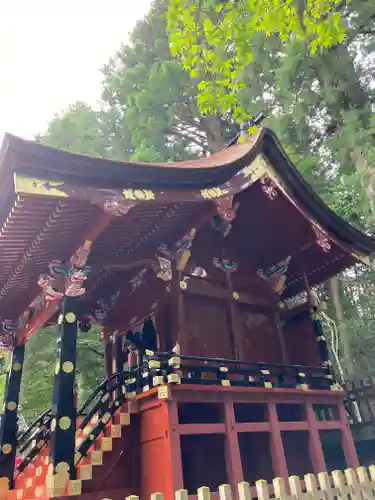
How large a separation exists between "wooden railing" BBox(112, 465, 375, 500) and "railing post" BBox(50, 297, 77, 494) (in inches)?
76.0

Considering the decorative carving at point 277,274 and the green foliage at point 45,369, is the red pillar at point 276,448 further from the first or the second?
the green foliage at point 45,369

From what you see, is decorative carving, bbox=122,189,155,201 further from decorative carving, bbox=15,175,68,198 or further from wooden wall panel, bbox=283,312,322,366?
wooden wall panel, bbox=283,312,322,366

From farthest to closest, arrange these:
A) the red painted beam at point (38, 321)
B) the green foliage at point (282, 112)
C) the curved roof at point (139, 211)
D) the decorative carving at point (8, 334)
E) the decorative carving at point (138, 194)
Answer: the green foliage at point (282, 112), the decorative carving at point (8, 334), the red painted beam at point (38, 321), the decorative carving at point (138, 194), the curved roof at point (139, 211)

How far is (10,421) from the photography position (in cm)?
799

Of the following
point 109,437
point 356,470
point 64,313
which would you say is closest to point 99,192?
point 64,313

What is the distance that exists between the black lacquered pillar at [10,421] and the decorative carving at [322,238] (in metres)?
6.63

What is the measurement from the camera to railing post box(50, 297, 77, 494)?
530 centimetres

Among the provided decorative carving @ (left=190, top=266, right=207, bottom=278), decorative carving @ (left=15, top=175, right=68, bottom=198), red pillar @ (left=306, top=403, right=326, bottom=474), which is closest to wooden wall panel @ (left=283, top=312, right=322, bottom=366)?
red pillar @ (left=306, top=403, right=326, bottom=474)

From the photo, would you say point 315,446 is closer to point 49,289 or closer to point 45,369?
point 49,289

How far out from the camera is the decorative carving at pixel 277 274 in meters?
9.40

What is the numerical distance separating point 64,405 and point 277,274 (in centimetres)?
550

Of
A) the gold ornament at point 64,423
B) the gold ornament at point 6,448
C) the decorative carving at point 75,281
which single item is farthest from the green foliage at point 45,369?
the gold ornament at point 64,423

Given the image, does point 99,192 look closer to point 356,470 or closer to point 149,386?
point 149,386

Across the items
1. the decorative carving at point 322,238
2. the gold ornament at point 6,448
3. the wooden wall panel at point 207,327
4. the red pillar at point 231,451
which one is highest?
the decorative carving at point 322,238
